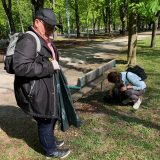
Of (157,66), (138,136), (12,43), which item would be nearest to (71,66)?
(157,66)

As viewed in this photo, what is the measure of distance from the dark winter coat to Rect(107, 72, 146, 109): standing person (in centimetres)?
281

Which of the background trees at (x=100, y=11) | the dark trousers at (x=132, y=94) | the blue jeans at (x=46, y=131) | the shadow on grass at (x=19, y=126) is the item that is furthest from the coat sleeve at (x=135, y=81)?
the blue jeans at (x=46, y=131)

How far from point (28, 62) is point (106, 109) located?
365cm

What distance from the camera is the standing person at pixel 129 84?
7.24m

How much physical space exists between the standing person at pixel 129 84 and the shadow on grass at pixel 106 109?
0.47 meters

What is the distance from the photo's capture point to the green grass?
5.32 meters

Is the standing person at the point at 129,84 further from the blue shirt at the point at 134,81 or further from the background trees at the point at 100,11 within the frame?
the background trees at the point at 100,11

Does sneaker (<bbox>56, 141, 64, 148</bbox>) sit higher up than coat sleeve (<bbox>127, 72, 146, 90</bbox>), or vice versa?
coat sleeve (<bbox>127, 72, 146, 90</bbox>)

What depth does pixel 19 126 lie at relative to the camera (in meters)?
6.67

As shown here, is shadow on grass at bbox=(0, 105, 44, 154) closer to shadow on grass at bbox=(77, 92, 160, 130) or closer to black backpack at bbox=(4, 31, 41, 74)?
shadow on grass at bbox=(77, 92, 160, 130)

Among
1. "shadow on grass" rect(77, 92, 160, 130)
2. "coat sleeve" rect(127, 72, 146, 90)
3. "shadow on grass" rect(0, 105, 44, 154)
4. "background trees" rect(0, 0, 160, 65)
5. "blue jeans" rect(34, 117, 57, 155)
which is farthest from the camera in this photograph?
"background trees" rect(0, 0, 160, 65)

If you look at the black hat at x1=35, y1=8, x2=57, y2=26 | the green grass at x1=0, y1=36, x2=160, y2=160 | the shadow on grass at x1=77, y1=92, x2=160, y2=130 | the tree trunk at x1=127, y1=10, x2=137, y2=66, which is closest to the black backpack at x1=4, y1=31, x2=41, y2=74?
the black hat at x1=35, y1=8, x2=57, y2=26

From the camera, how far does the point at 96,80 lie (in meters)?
10.9

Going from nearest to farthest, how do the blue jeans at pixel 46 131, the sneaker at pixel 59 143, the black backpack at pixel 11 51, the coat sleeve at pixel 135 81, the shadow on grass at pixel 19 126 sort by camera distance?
the black backpack at pixel 11 51 < the blue jeans at pixel 46 131 < the sneaker at pixel 59 143 < the shadow on grass at pixel 19 126 < the coat sleeve at pixel 135 81
